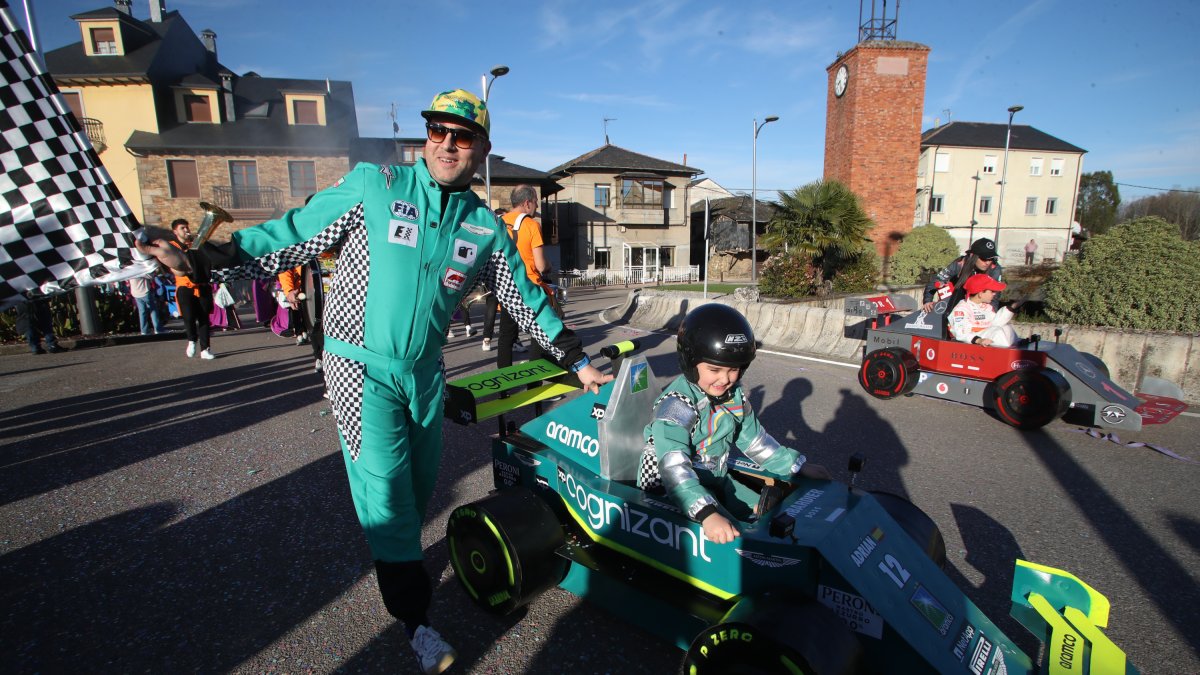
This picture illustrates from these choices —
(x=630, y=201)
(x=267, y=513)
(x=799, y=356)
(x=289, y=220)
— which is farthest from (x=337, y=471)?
(x=630, y=201)

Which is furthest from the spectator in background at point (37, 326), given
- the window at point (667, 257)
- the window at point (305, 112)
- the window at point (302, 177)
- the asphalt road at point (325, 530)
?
the window at point (667, 257)

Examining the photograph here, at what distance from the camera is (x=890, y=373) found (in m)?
6.02

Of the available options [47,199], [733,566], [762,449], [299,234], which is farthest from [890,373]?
[47,199]

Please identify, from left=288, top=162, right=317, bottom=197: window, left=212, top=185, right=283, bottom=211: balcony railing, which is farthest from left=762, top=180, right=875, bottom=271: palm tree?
left=212, top=185, right=283, bottom=211: balcony railing

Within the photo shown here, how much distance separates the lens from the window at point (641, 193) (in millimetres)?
33219

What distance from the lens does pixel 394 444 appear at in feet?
7.14

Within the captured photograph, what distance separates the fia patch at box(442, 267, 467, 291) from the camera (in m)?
2.24

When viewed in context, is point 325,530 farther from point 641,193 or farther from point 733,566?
point 641,193

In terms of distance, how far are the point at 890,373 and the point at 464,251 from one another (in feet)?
17.4

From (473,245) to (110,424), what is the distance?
545 centimetres

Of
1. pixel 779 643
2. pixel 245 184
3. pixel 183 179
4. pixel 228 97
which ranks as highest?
pixel 228 97

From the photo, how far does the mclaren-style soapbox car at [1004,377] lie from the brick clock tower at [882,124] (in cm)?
1941

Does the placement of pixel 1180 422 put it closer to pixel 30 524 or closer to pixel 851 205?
pixel 30 524

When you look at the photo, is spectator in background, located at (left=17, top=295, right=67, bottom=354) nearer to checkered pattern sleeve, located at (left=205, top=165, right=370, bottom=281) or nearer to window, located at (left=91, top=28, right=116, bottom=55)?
checkered pattern sleeve, located at (left=205, top=165, right=370, bottom=281)
